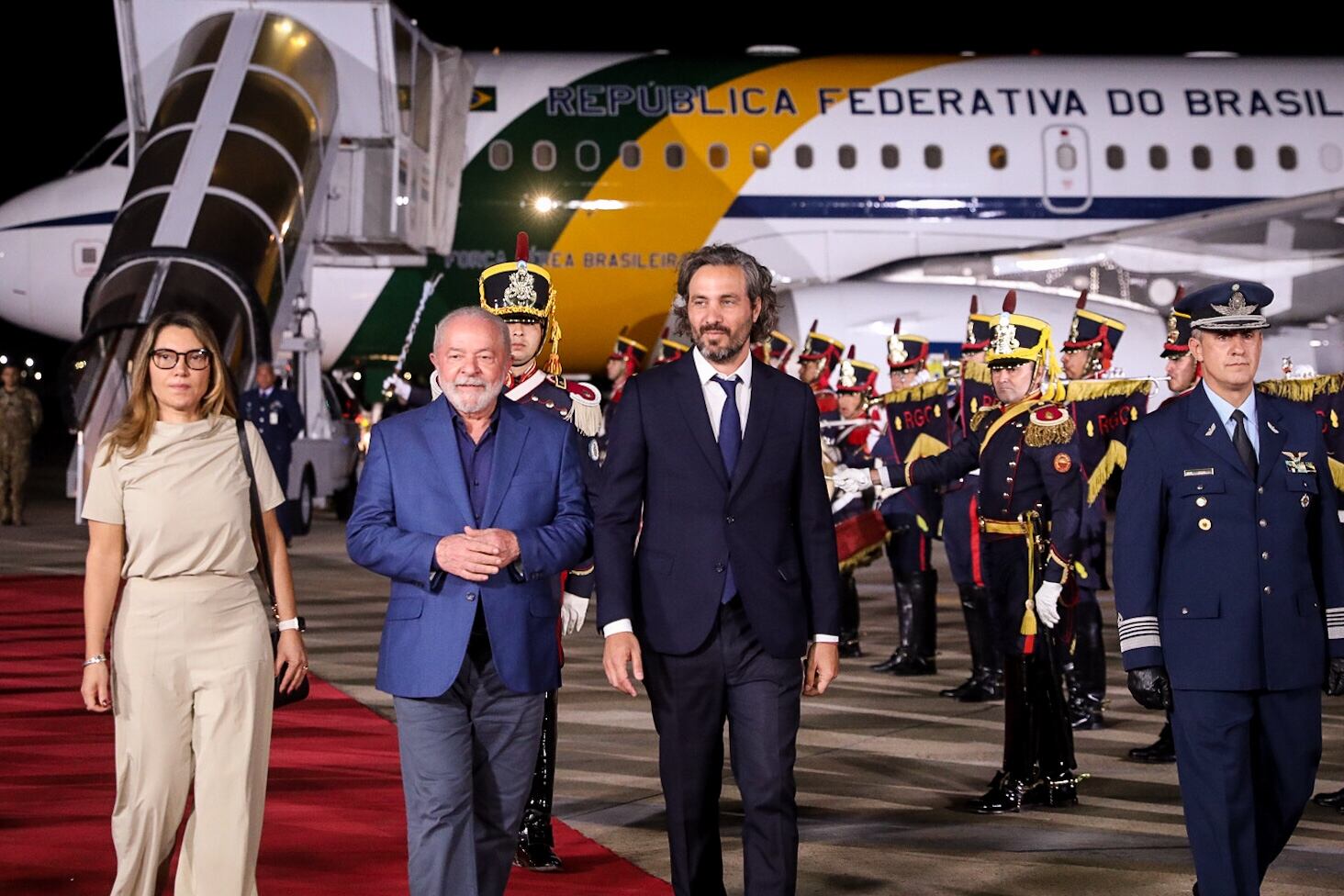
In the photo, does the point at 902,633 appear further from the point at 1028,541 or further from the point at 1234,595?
the point at 1234,595

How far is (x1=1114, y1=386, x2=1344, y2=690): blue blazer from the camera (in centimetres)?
473

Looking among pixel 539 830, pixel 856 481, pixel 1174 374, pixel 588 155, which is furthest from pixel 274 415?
pixel 539 830

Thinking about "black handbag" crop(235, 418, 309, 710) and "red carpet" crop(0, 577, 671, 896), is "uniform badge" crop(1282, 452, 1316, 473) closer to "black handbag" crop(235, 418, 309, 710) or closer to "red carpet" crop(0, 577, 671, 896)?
"red carpet" crop(0, 577, 671, 896)

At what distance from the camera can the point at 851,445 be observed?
38.7ft

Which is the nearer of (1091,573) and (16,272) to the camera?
(1091,573)

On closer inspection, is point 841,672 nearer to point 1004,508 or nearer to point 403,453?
point 1004,508

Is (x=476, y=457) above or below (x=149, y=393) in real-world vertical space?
below

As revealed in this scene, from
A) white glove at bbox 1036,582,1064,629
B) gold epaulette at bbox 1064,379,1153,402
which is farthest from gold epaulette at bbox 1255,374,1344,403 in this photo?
white glove at bbox 1036,582,1064,629

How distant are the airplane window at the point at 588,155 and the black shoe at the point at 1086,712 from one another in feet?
36.7

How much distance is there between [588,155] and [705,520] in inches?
575

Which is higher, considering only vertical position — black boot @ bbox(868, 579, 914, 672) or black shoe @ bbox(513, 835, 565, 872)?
black boot @ bbox(868, 579, 914, 672)

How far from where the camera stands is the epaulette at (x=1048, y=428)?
7215 millimetres

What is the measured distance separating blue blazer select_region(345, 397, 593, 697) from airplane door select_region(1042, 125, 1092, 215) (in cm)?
1599

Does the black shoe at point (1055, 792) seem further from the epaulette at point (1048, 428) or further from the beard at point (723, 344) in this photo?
the beard at point (723, 344)
